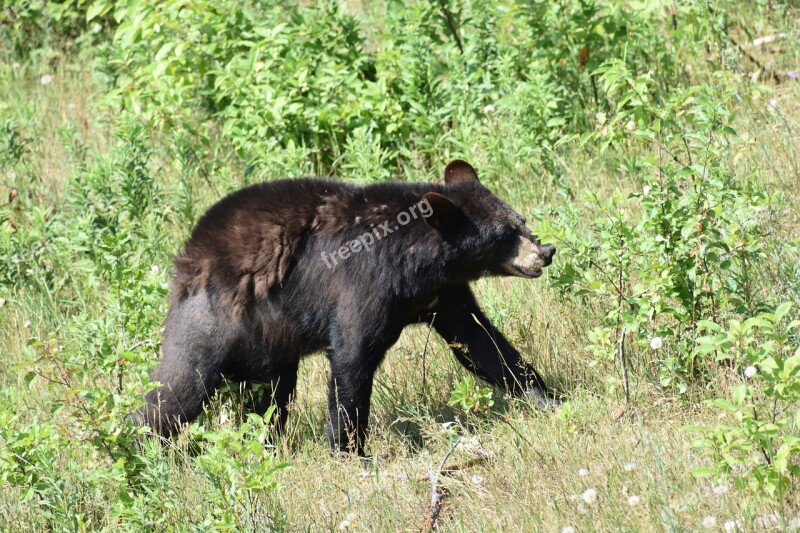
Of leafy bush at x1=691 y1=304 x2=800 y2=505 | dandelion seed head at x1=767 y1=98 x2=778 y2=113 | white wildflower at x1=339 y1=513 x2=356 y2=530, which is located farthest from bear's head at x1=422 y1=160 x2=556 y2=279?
dandelion seed head at x1=767 y1=98 x2=778 y2=113

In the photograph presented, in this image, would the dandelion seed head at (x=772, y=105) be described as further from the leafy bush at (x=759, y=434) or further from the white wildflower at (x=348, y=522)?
the white wildflower at (x=348, y=522)

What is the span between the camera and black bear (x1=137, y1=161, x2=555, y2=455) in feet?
16.7

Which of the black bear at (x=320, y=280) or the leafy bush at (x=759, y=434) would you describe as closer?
the leafy bush at (x=759, y=434)

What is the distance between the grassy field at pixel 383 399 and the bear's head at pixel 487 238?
214mm

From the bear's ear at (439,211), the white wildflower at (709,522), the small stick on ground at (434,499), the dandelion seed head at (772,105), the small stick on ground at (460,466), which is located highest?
the bear's ear at (439,211)

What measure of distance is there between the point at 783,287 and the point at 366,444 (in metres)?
2.27

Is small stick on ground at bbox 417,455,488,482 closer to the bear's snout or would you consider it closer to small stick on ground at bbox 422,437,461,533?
small stick on ground at bbox 422,437,461,533

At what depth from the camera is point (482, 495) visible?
4.39 metres

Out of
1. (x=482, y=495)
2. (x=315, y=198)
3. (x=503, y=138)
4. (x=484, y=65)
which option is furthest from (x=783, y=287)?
(x=484, y=65)

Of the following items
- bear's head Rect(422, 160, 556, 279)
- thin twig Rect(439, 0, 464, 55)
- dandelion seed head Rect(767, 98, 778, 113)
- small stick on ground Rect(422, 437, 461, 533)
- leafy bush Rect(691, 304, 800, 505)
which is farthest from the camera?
thin twig Rect(439, 0, 464, 55)

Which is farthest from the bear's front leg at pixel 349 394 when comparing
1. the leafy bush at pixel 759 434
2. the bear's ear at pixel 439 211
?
the leafy bush at pixel 759 434

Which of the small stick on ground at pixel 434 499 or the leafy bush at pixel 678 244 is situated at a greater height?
the leafy bush at pixel 678 244

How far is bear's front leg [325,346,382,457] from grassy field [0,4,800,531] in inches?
4.8

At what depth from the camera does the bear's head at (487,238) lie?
5.36 metres
